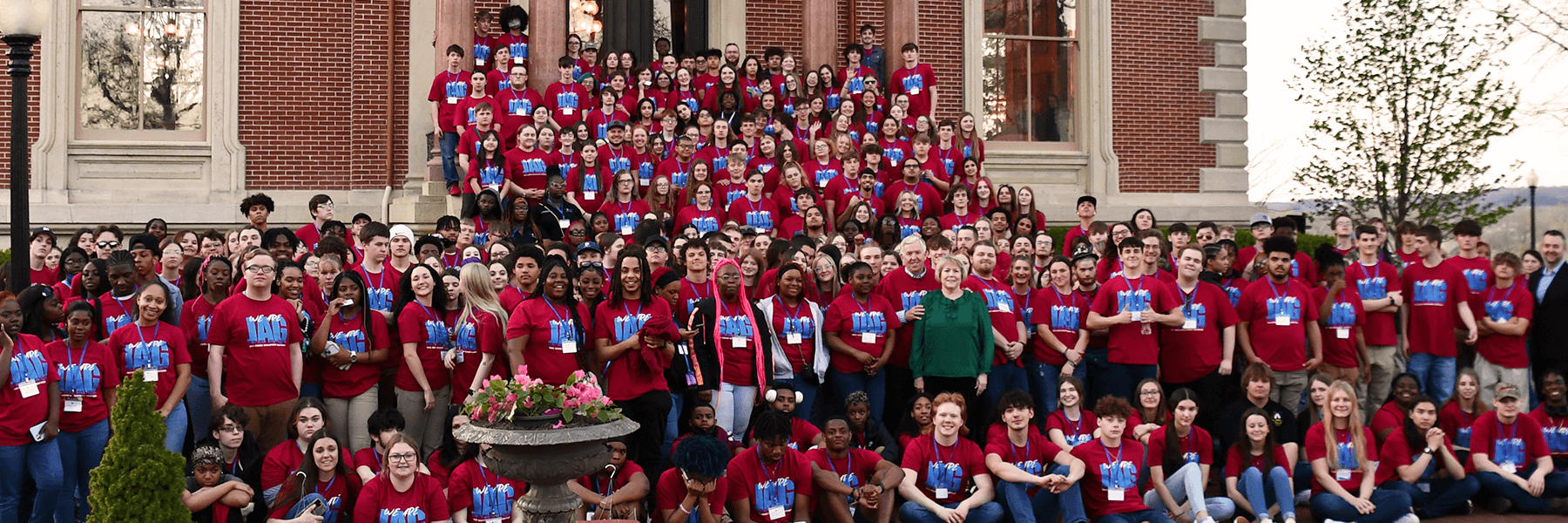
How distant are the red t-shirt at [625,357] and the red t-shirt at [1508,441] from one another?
5981mm

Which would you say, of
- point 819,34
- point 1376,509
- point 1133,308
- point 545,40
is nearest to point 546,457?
point 1133,308

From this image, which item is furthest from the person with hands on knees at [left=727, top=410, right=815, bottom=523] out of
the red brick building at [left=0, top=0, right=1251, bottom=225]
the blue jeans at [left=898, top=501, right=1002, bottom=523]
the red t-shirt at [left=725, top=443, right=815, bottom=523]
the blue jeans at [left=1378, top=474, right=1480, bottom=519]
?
the red brick building at [left=0, top=0, right=1251, bottom=225]

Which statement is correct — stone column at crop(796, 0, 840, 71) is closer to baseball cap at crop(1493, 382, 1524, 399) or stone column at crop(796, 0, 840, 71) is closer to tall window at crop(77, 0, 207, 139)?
tall window at crop(77, 0, 207, 139)

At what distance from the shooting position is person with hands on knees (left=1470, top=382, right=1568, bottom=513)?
9.45m

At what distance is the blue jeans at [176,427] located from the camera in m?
7.89

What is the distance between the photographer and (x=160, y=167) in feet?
51.5

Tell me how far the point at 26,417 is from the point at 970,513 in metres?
5.67

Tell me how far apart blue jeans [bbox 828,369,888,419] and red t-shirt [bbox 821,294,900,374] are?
0.05 m

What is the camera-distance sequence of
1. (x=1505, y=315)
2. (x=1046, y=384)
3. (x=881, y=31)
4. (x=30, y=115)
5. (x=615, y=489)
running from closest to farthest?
(x=615, y=489)
(x=1046, y=384)
(x=1505, y=315)
(x=30, y=115)
(x=881, y=31)

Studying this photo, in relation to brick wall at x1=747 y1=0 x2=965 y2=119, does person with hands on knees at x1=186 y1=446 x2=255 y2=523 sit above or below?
below

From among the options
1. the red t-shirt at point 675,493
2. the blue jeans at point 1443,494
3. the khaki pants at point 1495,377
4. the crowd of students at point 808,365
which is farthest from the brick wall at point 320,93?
the khaki pants at point 1495,377

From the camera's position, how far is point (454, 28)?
14.2 meters

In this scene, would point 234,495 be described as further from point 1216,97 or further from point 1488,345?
point 1216,97

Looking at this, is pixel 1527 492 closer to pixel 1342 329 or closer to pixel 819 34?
pixel 1342 329
